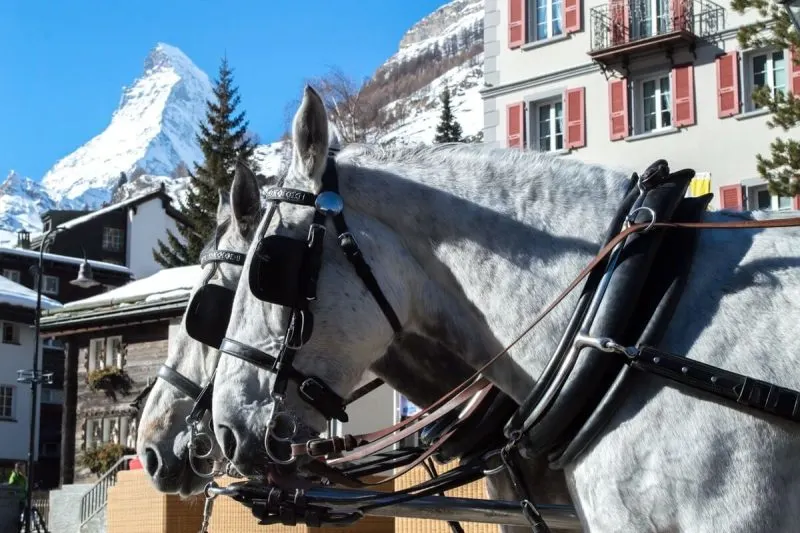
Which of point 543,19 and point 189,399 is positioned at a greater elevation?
point 543,19

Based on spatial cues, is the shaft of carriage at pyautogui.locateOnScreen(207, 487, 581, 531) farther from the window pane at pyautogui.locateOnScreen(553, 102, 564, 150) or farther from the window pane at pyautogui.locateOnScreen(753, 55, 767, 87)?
the window pane at pyautogui.locateOnScreen(553, 102, 564, 150)

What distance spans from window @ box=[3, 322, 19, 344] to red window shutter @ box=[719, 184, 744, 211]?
3238cm

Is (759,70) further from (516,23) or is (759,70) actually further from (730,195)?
(516,23)

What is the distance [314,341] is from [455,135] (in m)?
49.4

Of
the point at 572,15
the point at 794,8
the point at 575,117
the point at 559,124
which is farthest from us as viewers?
the point at 559,124

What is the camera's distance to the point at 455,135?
2051 inches

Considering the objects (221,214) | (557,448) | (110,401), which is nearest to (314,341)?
(557,448)

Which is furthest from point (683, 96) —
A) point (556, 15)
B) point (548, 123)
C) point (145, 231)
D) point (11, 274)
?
point (145, 231)

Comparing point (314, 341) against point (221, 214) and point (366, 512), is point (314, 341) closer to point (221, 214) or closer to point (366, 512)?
point (366, 512)

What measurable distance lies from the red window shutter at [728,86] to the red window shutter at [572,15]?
12.2 ft

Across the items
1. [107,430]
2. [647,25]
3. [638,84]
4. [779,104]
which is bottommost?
[107,430]

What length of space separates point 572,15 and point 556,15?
596 millimetres

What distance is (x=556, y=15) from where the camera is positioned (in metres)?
26.7

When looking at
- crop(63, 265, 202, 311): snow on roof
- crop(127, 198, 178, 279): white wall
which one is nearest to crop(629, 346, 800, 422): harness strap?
Result: crop(63, 265, 202, 311): snow on roof
